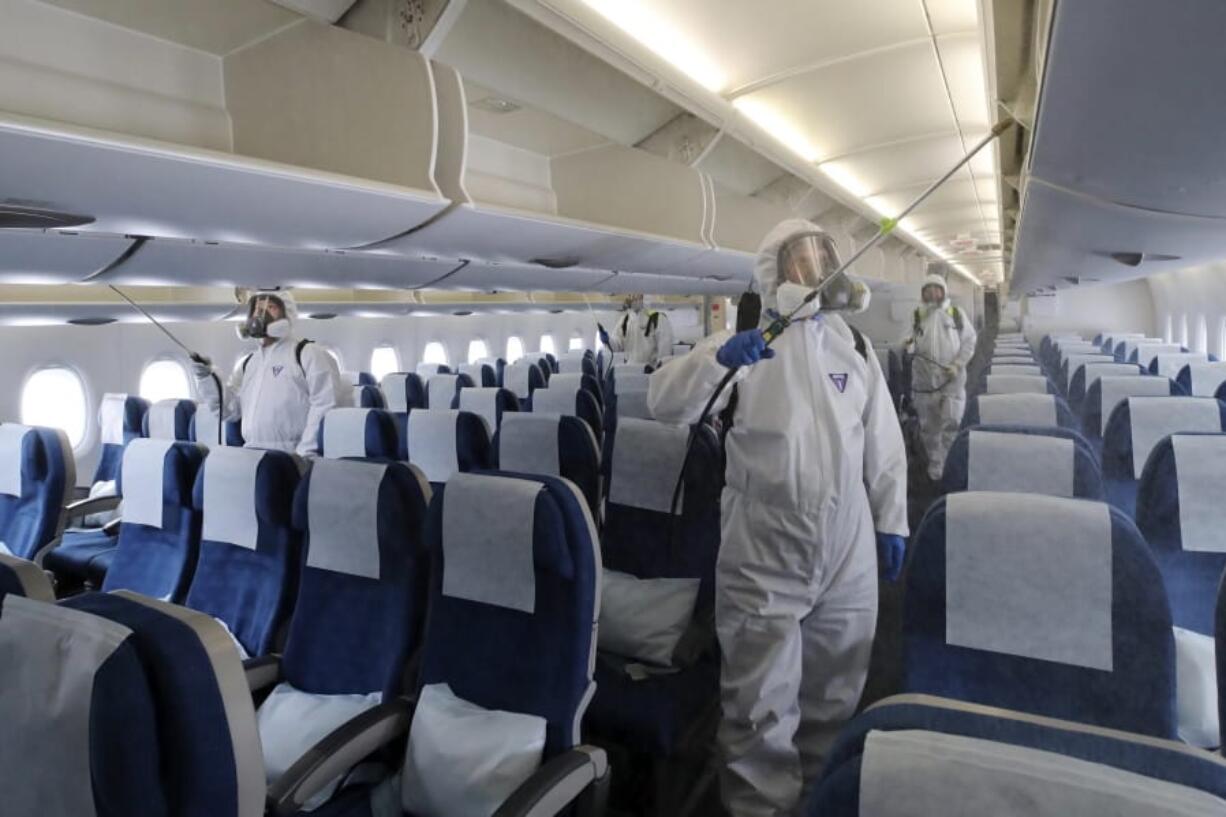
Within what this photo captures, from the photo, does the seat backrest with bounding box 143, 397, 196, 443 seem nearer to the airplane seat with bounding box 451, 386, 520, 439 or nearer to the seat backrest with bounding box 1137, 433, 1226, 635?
the airplane seat with bounding box 451, 386, 520, 439

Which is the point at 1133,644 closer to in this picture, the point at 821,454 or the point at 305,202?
the point at 821,454

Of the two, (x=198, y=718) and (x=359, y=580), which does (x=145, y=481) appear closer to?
(x=359, y=580)

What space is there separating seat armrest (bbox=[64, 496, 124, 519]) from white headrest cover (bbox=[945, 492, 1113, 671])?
518cm

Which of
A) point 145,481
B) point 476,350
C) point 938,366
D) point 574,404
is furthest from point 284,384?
point 476,350

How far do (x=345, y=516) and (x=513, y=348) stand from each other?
12.8 metres

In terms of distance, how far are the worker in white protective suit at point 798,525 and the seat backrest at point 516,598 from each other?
26.9 inches

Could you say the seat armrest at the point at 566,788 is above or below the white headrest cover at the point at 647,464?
below

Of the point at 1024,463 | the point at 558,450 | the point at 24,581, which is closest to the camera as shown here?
the point at 24,581

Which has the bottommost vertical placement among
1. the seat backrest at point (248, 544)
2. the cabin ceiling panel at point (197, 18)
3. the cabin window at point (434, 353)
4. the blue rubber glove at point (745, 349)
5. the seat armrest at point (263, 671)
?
the seat armrest at point (263, 671)

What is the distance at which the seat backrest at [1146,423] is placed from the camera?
3.03 m

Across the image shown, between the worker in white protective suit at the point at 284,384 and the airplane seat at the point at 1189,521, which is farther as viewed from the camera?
the worker in white protective suit at the point at 284,384

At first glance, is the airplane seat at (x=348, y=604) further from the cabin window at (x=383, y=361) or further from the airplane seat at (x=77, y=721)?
the cabin window at (x=383, y=361)

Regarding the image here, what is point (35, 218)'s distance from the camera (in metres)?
1.89

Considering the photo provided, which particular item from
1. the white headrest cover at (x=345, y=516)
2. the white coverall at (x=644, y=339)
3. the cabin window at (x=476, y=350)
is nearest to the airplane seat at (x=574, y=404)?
the white headrest cover at (x=345, y=516)
